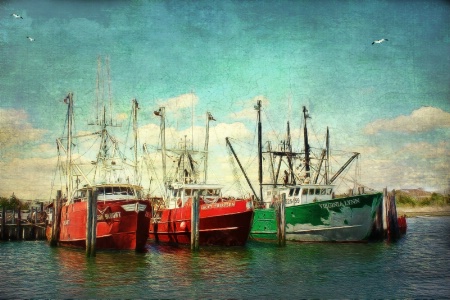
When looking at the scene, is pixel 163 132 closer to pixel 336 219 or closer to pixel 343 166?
pixel 343 166

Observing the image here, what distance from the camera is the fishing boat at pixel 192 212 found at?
1908 cm

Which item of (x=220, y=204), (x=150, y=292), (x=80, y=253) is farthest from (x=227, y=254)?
(x=150, y=292)

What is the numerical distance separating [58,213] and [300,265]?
10718mm

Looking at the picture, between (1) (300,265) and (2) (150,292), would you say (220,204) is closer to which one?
(1) (300,265)

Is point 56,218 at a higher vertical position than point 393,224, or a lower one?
higher

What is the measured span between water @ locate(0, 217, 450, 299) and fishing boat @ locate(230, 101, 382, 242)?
66.6 inches

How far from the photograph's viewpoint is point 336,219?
66.1ft

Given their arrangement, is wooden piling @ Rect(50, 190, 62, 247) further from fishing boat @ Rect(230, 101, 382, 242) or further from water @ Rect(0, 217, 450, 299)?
fishing boat @ Rect(230, 101, 382, 242)

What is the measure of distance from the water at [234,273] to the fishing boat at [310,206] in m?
1.69

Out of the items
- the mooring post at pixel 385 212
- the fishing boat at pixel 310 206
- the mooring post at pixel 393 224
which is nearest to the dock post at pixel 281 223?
the fishing boat at pixel 310 206

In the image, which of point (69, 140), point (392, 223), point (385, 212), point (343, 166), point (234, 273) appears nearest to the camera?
point (234, 273)

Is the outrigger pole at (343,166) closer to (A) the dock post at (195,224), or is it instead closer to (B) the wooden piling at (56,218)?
(A) the dock post at (195,224)

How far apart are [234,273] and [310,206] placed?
835cm

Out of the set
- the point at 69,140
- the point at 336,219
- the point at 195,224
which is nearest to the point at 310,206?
the point at 336,219
